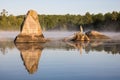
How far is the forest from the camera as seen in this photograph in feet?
386

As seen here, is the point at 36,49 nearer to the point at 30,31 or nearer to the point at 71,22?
the point at 30,31

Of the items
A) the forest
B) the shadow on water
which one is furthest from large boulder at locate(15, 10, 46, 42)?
the forest

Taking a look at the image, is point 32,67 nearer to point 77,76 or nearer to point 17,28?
point 77,76

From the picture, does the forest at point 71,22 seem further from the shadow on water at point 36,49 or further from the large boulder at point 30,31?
the shadow on water at point 36,49

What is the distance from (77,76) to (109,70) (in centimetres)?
245

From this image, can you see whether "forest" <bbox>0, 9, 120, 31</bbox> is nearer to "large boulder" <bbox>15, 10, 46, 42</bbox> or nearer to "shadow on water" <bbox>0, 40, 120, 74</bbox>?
"large boulder" <bbox>15, 10, 46, 42</bbox>

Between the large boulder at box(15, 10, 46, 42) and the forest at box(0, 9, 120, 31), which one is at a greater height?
the large boulder at box(15, 10, 46, 42)

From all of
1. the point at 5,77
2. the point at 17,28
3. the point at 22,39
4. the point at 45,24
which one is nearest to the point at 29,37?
the point at 22,39

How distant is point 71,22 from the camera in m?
150

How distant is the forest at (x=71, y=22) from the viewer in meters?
118

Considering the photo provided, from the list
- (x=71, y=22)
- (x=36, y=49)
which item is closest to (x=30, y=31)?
(x=36, y=49)

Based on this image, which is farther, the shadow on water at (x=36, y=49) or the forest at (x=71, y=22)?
the forest at (x=71, y=22)

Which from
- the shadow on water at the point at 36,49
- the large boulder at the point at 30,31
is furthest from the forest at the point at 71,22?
the shadow on water at the point at 36,49

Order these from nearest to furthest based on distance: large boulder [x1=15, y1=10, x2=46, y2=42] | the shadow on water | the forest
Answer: the shadow on water
large boulder [x1=15, y1=10, x2=46, y2=42]
the forest
